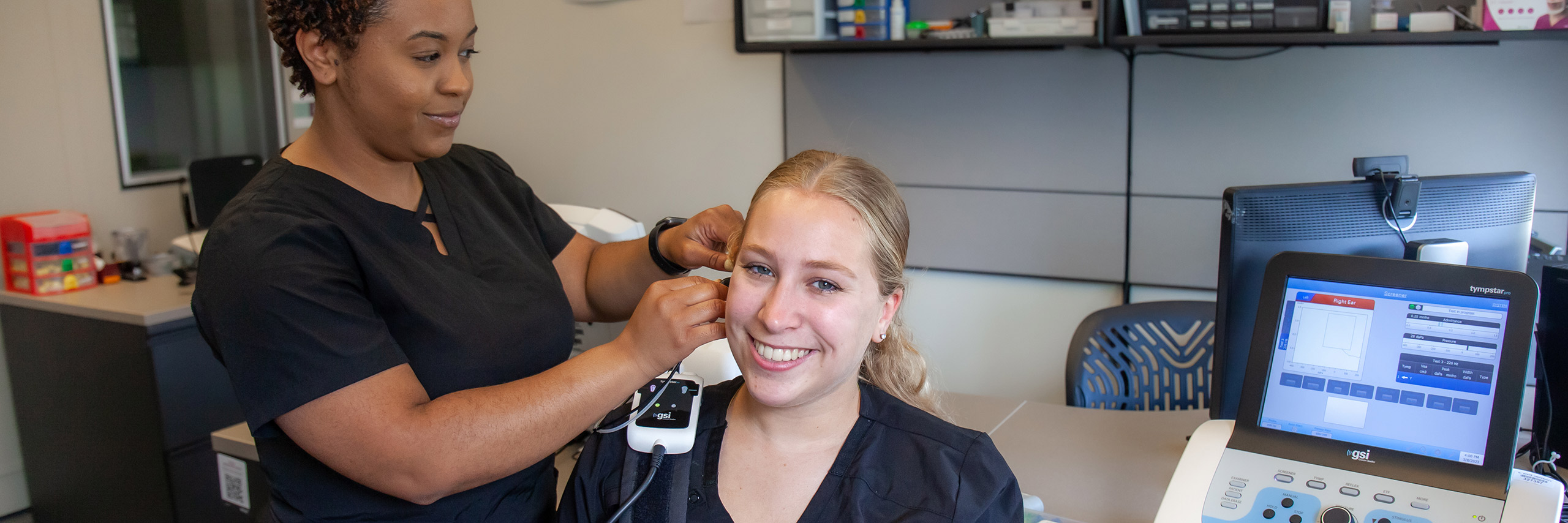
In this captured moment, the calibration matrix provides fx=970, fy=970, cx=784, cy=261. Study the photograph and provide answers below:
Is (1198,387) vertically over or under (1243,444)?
under

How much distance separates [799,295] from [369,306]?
54 cm

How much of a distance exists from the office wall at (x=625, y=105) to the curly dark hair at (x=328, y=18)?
85.7 inches

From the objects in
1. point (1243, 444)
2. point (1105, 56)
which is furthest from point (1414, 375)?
point (1105, 56)

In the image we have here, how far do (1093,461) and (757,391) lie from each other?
3.03ft

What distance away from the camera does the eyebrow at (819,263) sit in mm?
1210

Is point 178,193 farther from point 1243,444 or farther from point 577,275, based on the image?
point 1243,444

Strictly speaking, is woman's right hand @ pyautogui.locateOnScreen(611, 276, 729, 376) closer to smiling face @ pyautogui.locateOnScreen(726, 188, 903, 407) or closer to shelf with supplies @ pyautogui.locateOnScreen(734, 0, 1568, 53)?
smiling face @ pyautogui.locateOnScreen(726, 188, 903, 407)

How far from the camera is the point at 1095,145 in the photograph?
9.53 ft

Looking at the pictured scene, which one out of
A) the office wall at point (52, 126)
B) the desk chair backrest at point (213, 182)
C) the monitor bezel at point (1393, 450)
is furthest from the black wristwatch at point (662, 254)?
the office wall at point (52, 126)

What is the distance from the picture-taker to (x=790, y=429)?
1328 millimetres

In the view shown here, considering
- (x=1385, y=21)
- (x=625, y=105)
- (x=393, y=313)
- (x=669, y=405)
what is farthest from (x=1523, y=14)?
(x=625, y=105)

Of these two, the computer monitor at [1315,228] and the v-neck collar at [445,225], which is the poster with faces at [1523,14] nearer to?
the computer monitor at [1315,228]

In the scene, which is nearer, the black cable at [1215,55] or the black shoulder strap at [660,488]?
the black shoulder strap at [660,488]

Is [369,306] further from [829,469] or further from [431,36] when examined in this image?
[829,469]
